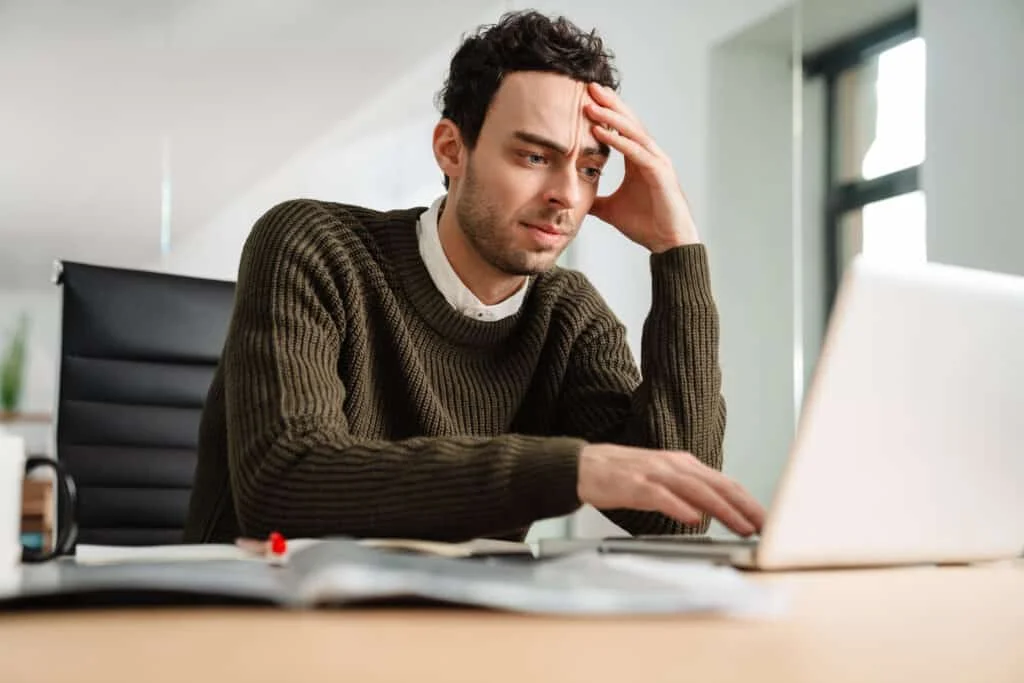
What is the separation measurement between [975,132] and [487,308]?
153cm

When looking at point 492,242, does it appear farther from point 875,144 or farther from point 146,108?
point 146,108

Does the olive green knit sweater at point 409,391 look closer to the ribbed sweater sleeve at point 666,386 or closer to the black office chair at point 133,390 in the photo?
the ribbed sweater sleeve at point 666,386

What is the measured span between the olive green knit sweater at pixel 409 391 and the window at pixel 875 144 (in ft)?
4.53

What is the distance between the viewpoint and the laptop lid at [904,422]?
2.38ft

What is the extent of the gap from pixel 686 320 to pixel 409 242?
0.40m

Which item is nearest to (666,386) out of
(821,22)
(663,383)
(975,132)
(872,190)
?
(663,383)

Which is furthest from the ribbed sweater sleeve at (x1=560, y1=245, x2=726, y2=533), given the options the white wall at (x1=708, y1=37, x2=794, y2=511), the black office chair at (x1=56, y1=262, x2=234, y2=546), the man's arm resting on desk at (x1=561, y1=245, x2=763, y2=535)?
the white wall at (x1=708, y1=37, x2=794, y2=511)

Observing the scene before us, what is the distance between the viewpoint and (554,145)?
4.83 feet

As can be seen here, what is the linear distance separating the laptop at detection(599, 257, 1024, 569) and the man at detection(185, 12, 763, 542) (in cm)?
45

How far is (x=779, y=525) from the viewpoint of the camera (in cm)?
75

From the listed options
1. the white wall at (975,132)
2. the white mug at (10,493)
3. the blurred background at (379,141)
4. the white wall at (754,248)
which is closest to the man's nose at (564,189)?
the white mug at (10,493)

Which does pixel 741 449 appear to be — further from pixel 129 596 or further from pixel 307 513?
pixel 129 596

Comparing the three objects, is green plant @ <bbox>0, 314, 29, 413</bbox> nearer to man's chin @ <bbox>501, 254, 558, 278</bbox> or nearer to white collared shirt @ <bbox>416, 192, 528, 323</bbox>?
white collared shirt @ <bbox>416, 192, 528, 323</bbox>

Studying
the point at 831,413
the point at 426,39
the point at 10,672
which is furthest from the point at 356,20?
the point at 10,672
